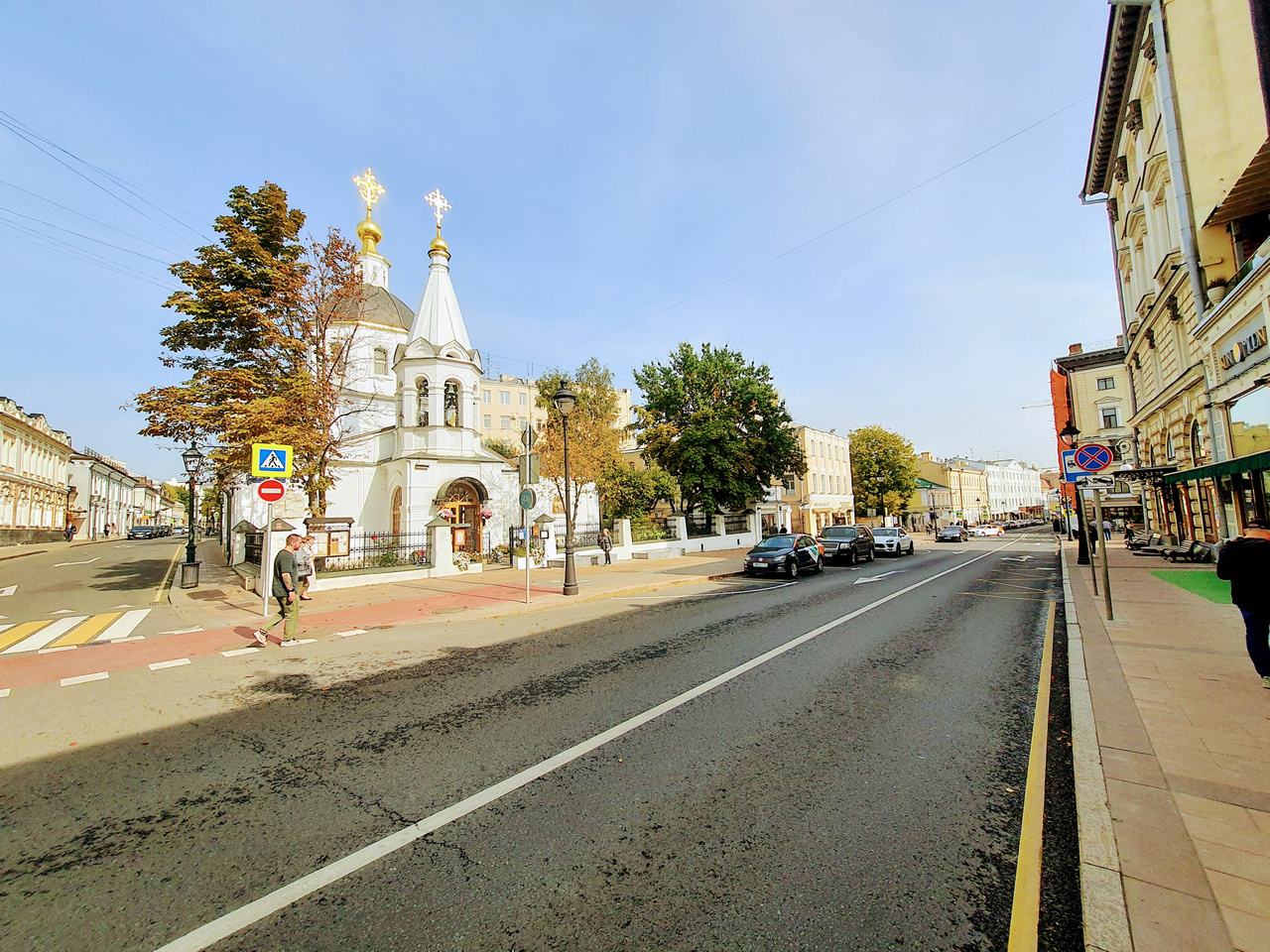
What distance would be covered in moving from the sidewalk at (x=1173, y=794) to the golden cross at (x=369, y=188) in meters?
34.5

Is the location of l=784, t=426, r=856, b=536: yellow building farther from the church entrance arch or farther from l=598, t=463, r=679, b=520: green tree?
the church entrance arch

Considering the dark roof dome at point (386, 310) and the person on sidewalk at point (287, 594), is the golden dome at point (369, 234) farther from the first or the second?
the person on sidewalk at point (287, 594)

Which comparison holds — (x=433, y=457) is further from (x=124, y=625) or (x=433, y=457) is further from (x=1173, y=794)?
(x=1173, y=794)

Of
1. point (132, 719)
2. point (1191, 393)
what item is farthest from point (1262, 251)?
point (132, 719)

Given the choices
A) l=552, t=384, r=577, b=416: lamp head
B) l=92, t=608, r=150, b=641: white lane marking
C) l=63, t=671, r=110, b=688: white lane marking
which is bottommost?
l=63, t=671, r=110, b=688: white lane marking

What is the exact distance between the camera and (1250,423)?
13.7 meters

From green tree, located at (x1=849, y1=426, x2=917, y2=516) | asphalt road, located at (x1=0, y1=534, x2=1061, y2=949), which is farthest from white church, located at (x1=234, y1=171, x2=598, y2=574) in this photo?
green tree, located at (x1=849, y1=426, x2=917, y2=516)

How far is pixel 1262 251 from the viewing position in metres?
12.3

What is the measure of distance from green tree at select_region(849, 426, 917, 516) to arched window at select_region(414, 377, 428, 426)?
168 ft

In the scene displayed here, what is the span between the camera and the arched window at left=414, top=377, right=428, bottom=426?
2414 centimetres

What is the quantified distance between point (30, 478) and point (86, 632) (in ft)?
172

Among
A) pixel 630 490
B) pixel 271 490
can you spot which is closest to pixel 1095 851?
pixel 271 490

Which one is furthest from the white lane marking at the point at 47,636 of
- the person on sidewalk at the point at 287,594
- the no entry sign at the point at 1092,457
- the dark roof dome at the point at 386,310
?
the dark roof dome at the point at 386,310

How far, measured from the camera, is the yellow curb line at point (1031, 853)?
237cm
